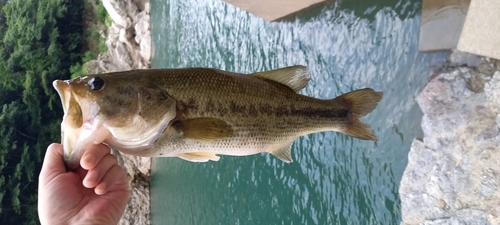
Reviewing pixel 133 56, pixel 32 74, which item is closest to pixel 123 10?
pixel 133 56

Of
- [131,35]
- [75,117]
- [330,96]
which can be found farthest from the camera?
[131,35]

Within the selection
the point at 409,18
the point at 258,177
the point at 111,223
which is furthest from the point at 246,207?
the point at 111,223

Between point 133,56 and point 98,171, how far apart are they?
10481mm

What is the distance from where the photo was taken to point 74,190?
7.54 ft

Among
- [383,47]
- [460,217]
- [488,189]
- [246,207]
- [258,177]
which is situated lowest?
[246,207]

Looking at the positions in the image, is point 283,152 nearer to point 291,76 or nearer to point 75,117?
point 291,76

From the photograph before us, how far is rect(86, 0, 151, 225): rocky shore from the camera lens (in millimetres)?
11430

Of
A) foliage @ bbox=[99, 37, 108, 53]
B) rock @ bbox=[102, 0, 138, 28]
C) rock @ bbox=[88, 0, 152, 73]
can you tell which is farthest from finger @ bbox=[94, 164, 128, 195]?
foliage @ bbox=[99, 37, 108, 53]

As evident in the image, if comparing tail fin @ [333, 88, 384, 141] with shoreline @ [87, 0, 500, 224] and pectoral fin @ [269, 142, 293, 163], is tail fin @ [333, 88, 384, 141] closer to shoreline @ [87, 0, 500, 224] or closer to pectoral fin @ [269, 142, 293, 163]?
pectoral fin @ [269, 142, 293, 163]

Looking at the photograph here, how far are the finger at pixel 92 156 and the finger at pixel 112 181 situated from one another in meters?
Answer: 0.14

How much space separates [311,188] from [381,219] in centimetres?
115

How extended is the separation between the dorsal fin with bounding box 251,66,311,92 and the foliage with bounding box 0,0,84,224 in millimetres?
14014

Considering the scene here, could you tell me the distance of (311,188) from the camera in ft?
18.1

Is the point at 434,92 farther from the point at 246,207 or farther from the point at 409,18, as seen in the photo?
the point at 246,207
